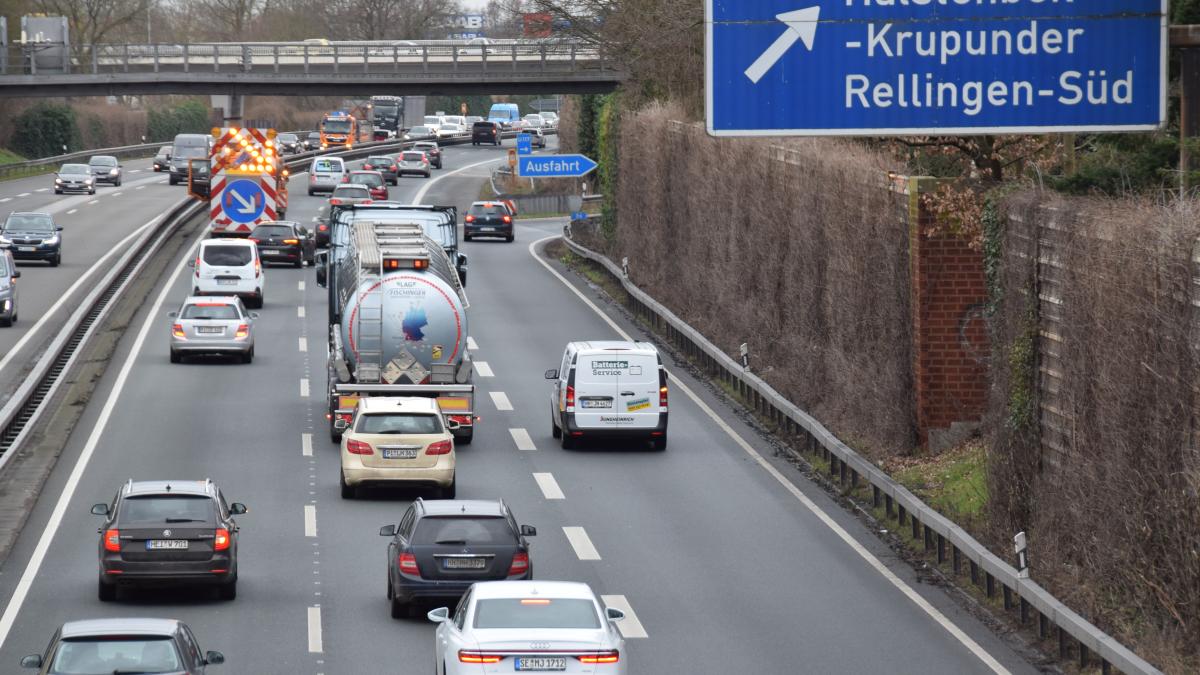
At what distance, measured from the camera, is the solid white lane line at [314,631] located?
812 inches

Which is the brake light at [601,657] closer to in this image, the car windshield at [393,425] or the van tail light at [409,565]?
the van tail light at [409,565]

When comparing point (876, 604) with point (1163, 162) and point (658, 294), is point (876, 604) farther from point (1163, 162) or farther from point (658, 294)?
point (658, 294)

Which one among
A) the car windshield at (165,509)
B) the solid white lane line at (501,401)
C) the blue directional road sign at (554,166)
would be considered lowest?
the solid white lane line at (501,401)

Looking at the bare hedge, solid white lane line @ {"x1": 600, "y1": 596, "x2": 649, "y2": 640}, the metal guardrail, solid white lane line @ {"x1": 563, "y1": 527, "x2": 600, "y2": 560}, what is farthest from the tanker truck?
solid white lane line @ {"x1": 600, "y1": 596, "x2": 649, "y2": 640}

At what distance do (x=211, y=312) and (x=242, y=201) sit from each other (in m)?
5.08

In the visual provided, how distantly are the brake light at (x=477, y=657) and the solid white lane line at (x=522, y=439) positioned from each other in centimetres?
1801

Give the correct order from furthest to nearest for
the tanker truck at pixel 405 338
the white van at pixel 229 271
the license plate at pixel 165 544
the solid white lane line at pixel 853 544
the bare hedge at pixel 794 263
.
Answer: the white van at pixel 229 271
the tanker truck at pixel 405 338
the bare hedge at pixel 794 263
the license plate at pixel 165 544
the solid white lane line at pixel 853 544

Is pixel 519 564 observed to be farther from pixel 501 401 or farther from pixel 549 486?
pixel 501 401

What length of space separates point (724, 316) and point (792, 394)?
8683mm

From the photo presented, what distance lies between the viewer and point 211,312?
42.4 m


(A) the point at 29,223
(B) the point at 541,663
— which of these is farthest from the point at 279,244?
(B) the point at 541,663

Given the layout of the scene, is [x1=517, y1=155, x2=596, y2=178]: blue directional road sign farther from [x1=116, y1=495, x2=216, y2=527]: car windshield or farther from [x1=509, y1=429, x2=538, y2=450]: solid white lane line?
[x1=116, y1=495, x2=216, y2=527]: car windshield

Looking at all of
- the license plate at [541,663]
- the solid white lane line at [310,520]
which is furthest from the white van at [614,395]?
the license plate at [541,663]

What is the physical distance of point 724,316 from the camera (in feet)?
Answer: 150
